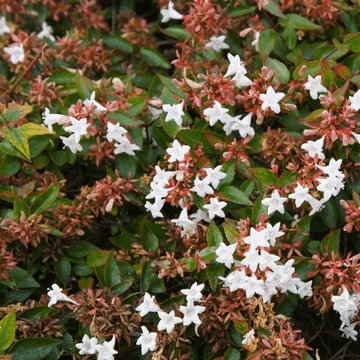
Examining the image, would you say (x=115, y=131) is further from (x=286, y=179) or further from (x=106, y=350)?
(x=106, y=350)

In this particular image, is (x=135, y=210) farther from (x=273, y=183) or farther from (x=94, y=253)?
(x=273, y=183)

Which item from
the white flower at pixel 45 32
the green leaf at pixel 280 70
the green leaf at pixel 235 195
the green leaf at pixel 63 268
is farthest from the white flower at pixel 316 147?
the white flower at pixel 45 32

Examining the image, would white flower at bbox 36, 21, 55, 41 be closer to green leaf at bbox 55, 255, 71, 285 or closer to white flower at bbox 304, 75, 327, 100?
green leaf at bbox 55, 255, 71, 285

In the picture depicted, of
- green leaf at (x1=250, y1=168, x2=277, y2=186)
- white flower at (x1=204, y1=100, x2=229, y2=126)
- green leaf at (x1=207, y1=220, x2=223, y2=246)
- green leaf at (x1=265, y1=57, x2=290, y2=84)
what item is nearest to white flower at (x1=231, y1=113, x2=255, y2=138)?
white flower at (x1=204, y1=100, x2=229, y2=126)

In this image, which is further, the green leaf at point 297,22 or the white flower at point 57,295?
the green leaf at point 297,22

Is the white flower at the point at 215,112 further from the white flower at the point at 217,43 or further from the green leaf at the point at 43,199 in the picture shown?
the green leaf at the point at 43,199

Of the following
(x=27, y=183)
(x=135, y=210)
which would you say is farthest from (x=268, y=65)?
(x=27, y=183)
